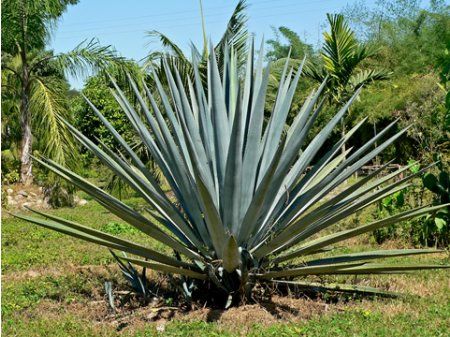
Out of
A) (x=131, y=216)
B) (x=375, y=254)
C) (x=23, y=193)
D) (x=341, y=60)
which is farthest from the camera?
(x=341, y=60)

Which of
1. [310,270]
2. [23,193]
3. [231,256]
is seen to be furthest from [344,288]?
[23,193]

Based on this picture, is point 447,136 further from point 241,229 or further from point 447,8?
point 447,8

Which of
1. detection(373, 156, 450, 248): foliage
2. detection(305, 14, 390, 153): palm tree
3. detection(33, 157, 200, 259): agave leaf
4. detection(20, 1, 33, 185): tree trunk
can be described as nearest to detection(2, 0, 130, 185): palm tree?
detection(20, 1, 33, 185): tree trunk

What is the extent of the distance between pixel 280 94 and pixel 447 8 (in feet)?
86.1

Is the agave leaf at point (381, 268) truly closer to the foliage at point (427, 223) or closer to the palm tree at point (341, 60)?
the foliage at point (427, 223)

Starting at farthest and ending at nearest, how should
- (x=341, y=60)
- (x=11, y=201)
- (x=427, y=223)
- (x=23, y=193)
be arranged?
(x=341, y=60), (x=23, y=193), (x=11, y=201), (x=427, y=223)

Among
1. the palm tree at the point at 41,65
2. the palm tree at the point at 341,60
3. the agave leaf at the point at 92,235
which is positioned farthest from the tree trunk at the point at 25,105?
the agave leaf at the point at 92,235

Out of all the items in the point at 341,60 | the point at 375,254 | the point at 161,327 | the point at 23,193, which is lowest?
the point at 161,327

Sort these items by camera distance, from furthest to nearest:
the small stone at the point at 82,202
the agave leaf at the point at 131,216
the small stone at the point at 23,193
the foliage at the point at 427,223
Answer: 1. the small stone at the point at 82,202
2. the small stone at the point at 23,193
3. the foliage at the point at 427,223
4. the agave leaf at the point at 131,216

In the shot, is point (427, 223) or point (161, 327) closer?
point (161, 327)

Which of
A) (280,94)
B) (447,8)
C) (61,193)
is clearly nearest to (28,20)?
(61,193)

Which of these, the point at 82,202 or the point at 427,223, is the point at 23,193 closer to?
the point at 82,202

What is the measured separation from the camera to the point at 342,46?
18.7m

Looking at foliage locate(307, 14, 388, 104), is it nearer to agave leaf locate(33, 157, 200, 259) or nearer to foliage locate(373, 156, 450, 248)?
foliage locate(373, 156, 450, 248)
